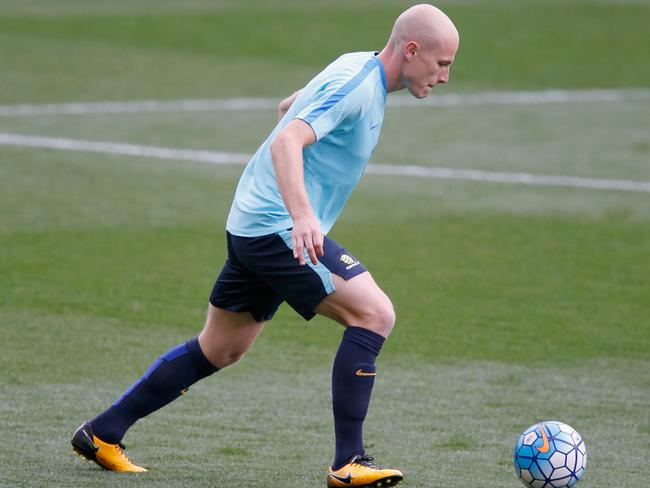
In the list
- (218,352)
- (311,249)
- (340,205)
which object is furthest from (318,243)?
(218,352)

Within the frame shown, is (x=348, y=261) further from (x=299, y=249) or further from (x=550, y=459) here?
(x=550, y=459)

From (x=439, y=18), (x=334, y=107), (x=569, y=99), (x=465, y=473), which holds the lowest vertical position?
(x=465, y=473)

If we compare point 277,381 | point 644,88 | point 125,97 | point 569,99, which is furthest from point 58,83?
point 277,381

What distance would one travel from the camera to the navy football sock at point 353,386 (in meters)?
5.27

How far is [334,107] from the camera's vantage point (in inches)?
201

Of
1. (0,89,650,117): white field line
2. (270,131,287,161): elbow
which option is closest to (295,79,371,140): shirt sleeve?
(270,131,287,161): elbow

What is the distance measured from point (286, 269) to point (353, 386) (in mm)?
572

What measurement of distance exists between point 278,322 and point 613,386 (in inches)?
99.8

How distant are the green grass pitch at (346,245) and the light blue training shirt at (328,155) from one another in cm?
122

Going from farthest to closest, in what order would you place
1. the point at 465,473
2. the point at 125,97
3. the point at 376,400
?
the point at 125,97
the point at 376,400
the point at 465,473

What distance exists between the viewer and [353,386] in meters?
5.29

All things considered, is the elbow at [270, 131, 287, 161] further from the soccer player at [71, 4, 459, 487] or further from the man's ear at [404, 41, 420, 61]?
the man's ear at [404, 41, 420, 61]

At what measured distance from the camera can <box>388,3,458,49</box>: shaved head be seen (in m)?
5.28

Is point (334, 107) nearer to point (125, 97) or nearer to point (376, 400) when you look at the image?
point (376, 400)
